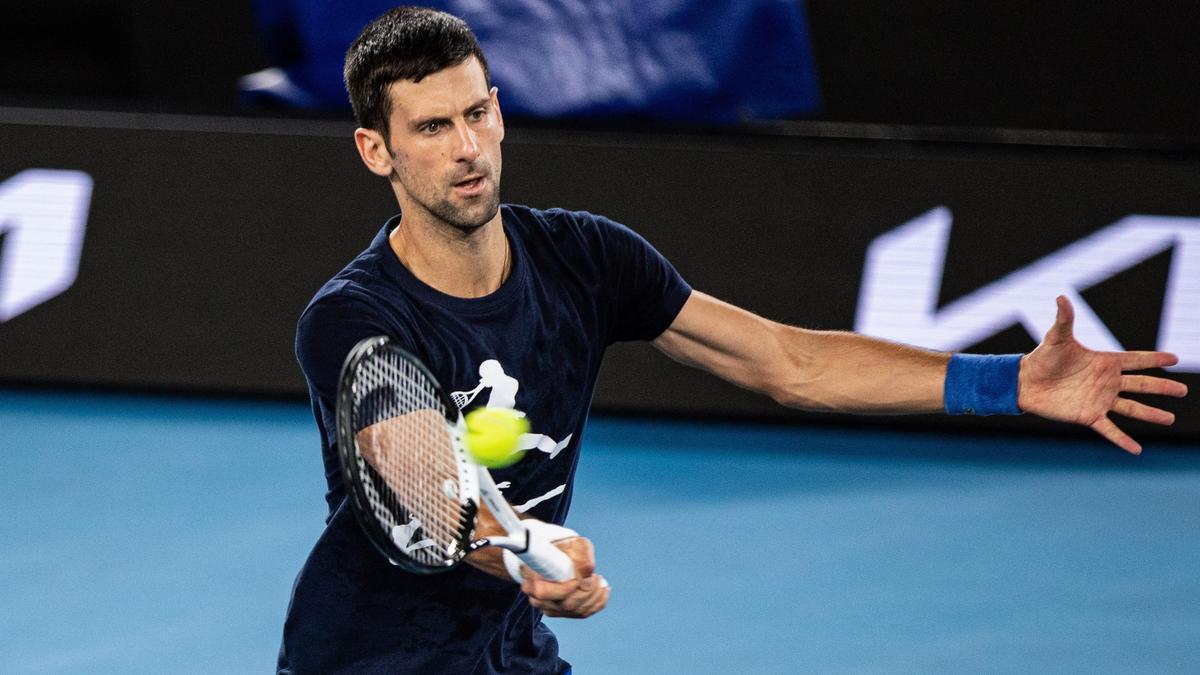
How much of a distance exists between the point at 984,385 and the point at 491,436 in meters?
0.93

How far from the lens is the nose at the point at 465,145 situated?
8.64 feet

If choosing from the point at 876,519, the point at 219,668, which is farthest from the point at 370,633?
the point at 876,519

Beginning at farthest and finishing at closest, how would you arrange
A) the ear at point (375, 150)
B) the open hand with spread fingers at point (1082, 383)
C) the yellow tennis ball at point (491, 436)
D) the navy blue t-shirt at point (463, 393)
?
the open hand with spread fingers at point (1082, 383) → the ear at point (375, 150) → the navy blue t-shirt at point (463, 393) → the yellow tennis ball at point (491, 436)

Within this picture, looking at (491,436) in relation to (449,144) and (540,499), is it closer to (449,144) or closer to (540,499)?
(540,499)

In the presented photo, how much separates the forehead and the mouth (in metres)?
0.11

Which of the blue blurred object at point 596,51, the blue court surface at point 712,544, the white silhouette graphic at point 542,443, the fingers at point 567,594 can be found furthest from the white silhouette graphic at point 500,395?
the blue blurred object at point 596,51

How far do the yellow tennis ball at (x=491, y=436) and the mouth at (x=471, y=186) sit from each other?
0.34 meters

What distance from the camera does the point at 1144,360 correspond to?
284 cm

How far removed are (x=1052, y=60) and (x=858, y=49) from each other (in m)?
0.90

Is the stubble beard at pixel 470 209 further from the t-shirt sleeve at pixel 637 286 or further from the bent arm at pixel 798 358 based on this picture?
the bent arm at pixel 798 358

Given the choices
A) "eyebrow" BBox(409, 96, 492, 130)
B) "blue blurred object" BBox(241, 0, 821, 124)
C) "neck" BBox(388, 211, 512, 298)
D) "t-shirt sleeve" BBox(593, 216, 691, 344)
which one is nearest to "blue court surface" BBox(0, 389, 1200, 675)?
"blue blurred object" BBox(241, 0, 821, 124)

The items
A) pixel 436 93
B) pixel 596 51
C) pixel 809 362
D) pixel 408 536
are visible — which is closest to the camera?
pixel 408 536

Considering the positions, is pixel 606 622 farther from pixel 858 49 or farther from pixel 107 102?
pixel 858 49

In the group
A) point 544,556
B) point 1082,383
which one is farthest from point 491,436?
point 1082,383
